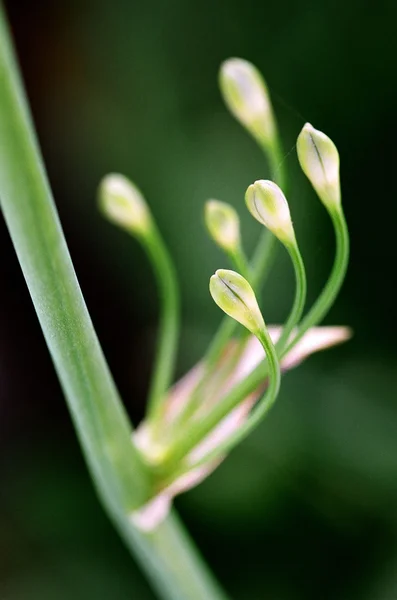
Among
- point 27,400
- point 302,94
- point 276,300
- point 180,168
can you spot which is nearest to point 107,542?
point 27,400

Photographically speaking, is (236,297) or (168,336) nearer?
(236,297)

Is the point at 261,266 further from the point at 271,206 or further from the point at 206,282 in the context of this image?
the point at 206,282

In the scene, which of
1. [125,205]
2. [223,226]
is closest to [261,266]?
[223,226]

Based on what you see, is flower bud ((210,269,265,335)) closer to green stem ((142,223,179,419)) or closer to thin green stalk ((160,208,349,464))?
thin green stalk ((160,208,349,464))

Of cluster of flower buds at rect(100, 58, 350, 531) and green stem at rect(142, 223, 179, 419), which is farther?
green stem at rect(142, 223, 179, 419)

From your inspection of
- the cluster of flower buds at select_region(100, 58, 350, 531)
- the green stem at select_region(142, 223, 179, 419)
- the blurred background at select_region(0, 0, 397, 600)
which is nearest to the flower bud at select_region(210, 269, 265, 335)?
the cluster of flower buds at select_region(100, 58, 350, 531)

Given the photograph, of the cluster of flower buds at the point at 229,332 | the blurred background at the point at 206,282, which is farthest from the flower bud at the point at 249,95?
the blurred background at the point at 206,282

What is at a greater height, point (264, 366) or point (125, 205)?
point (125, 205)

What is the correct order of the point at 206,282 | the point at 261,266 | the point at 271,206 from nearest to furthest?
the point at 271,206 < the point at 261,266 < the point at 206,282

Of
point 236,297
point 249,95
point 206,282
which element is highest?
point 249,95
